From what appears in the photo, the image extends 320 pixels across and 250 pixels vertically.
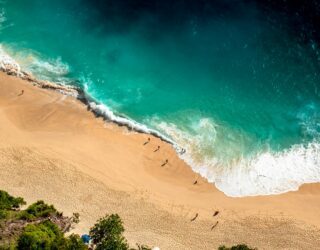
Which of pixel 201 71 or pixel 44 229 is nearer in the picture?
pixel 44 229

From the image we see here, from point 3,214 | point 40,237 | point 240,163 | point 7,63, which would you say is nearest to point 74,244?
point 40,237

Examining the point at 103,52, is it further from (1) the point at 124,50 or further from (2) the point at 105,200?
(2) the point at 105,200

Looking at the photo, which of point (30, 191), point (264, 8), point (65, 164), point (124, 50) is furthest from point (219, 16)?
point (30, 191)

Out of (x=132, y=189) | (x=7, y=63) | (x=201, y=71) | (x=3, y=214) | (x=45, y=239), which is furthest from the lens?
(x=201, y=71)

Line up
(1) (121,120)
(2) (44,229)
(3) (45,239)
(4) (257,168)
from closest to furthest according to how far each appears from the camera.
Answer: (3) (45,239) → (2) (44,229) → (4) (257,168) → (1) (121,120)

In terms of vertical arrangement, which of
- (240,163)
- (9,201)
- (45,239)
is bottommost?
(45,239)

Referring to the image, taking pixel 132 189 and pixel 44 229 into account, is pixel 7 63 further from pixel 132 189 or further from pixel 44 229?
pixel 44 229

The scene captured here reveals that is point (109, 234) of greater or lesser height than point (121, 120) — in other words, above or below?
below

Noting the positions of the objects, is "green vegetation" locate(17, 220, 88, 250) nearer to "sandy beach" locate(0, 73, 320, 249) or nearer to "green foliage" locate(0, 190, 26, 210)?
"sandy beach" locate(0, 73, 320, 249)
